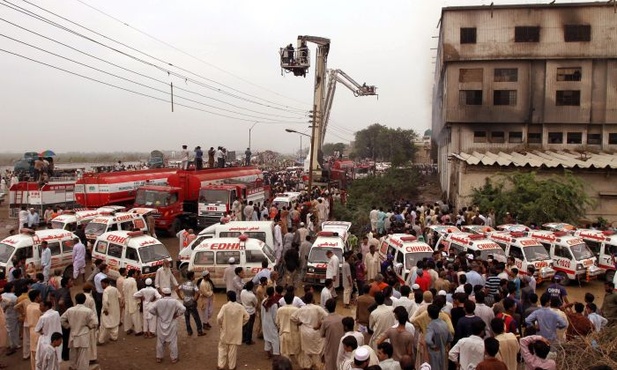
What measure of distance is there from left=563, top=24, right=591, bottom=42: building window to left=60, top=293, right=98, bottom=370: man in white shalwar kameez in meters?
34.4

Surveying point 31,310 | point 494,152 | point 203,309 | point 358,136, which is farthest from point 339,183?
point 358,136

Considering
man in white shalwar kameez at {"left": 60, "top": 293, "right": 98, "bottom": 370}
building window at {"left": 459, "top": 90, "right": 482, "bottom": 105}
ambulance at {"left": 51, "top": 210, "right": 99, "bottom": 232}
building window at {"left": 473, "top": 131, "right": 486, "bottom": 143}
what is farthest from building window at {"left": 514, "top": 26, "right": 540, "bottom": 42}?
man in white shalwar kameez at {"left": 60, "top": 293, "right": 98, "bottom": 370}

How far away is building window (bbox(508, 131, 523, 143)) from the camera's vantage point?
33969 millimetres

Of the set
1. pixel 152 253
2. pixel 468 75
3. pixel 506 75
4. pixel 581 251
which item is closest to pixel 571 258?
pixel 581 251

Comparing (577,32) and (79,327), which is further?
(577,32)

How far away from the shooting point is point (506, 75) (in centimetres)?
3331

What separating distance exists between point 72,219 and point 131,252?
560 centimetres

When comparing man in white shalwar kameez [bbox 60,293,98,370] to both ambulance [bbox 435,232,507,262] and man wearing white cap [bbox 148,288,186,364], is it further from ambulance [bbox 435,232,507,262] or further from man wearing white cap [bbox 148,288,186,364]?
ambulance [bbox 435,232,507,262]

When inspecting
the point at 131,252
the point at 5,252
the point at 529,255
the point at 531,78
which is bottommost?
the point at 529,255

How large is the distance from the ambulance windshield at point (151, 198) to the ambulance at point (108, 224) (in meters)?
3.36

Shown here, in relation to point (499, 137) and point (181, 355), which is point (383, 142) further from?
point (181, 355)

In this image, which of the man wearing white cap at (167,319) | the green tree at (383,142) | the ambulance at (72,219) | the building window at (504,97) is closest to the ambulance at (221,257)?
the man wearing white cap at (167,319)

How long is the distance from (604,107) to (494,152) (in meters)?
7.91

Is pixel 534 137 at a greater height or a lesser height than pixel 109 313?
greater
